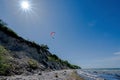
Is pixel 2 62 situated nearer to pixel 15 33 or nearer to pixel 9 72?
pixel 9 72

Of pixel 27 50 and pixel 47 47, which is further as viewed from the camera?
pixel 47 47

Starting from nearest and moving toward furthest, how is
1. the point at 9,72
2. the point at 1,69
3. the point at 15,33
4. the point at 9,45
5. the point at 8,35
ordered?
the point at 1,69, the point at 9,72, the point at 9,45, the point at 8,35, the point at 15,33

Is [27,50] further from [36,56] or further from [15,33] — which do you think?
[15,33]

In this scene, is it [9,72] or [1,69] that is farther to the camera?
[9,72]

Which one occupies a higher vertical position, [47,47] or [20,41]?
[47,47]

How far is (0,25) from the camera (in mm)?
39531

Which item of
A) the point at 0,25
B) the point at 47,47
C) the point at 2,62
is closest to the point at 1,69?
the point at 2,62

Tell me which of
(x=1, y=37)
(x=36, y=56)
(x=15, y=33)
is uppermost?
(x=15, y=33)

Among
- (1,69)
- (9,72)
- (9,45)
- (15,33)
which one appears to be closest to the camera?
(1,69)

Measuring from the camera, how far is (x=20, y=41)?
39125mm

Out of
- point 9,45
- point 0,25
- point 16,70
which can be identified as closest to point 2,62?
point 16,70

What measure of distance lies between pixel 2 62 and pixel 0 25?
894 inches

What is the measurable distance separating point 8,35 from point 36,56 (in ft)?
25.3

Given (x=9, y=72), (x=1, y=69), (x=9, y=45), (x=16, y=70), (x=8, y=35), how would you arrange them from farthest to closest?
1. (x=8, y=35)
2. (x=9, y=45)
3. (x=16, y=70)
4. (x=9, y=72)
5. (x=1, y=69)
